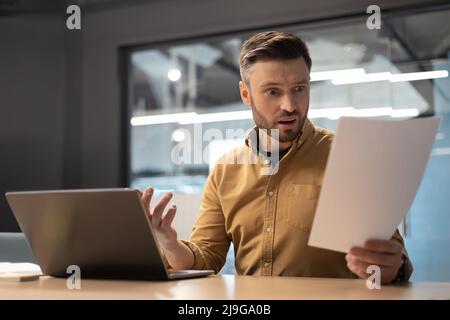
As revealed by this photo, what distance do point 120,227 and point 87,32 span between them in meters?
3.61

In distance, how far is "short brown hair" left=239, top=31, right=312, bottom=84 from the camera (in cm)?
164

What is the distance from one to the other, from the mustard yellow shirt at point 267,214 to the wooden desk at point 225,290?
323 millimetres

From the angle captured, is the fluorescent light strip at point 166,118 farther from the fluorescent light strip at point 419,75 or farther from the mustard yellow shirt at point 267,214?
the mustard yellow shirt at point 267,214

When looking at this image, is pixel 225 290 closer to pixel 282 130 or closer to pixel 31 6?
pixel 282 130

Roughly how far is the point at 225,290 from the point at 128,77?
3.53m

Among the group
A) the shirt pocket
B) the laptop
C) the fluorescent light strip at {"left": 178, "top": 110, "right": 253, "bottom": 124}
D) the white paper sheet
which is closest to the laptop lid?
the laptop

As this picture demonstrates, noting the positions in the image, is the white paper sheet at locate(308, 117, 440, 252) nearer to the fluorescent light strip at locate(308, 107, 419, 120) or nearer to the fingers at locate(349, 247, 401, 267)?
the fingers at locate(349, 247, 401, 267)

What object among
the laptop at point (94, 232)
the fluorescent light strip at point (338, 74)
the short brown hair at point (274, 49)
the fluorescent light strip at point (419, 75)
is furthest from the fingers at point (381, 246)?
the fluorescent light strip at point (338, 74)

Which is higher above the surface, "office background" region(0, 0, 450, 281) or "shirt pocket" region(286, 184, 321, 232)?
"office background" region(0, 0, 450, 281)

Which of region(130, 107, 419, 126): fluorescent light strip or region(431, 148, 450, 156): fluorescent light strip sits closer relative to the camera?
region(431, 148, 450, 156): fluorescent light strip

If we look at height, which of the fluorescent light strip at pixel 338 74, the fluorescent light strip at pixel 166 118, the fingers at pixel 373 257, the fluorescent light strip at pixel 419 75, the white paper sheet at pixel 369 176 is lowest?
the fingers at pixel 373 257

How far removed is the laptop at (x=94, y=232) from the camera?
44.4 inches

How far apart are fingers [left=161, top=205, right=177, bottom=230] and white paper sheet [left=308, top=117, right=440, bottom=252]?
0.42m

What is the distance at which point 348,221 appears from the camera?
3.25ft
